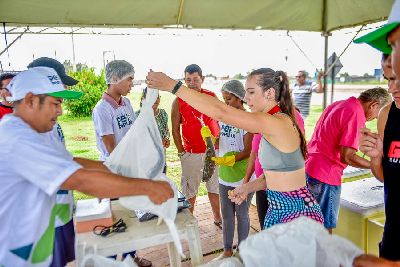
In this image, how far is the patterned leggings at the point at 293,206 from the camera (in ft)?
5.49

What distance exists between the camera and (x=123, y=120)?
2.73m

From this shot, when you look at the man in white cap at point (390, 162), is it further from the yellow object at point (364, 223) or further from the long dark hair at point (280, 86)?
the yellow object at point (364, 223)

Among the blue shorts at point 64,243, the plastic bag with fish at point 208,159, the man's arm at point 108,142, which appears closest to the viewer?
the blue shorts at point 64,243

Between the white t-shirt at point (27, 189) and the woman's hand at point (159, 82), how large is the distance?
1.70 ft

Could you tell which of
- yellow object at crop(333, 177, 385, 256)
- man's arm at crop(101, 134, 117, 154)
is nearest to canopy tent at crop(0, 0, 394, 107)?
man's arm at crop(101, 134, 117, 154)

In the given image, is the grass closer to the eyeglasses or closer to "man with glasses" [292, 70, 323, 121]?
"man with glasses" [292, 70, 323, 121]

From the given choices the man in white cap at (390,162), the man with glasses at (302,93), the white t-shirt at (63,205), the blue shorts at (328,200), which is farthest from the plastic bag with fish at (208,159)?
the man with glasses at (302,93)

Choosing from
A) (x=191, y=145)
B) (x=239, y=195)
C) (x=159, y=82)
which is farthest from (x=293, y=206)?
(x=191, y=145)

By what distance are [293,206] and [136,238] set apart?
84 cm

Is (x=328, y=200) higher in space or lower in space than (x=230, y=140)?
lower

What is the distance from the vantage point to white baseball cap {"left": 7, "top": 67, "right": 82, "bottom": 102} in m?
1.24

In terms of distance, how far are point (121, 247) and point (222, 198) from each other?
1.40m

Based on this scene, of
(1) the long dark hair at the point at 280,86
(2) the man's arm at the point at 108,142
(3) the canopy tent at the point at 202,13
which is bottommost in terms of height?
(2) the man's arm at the point at 108,142

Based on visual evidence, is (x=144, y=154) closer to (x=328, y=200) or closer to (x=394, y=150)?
(x=394, y=150)
